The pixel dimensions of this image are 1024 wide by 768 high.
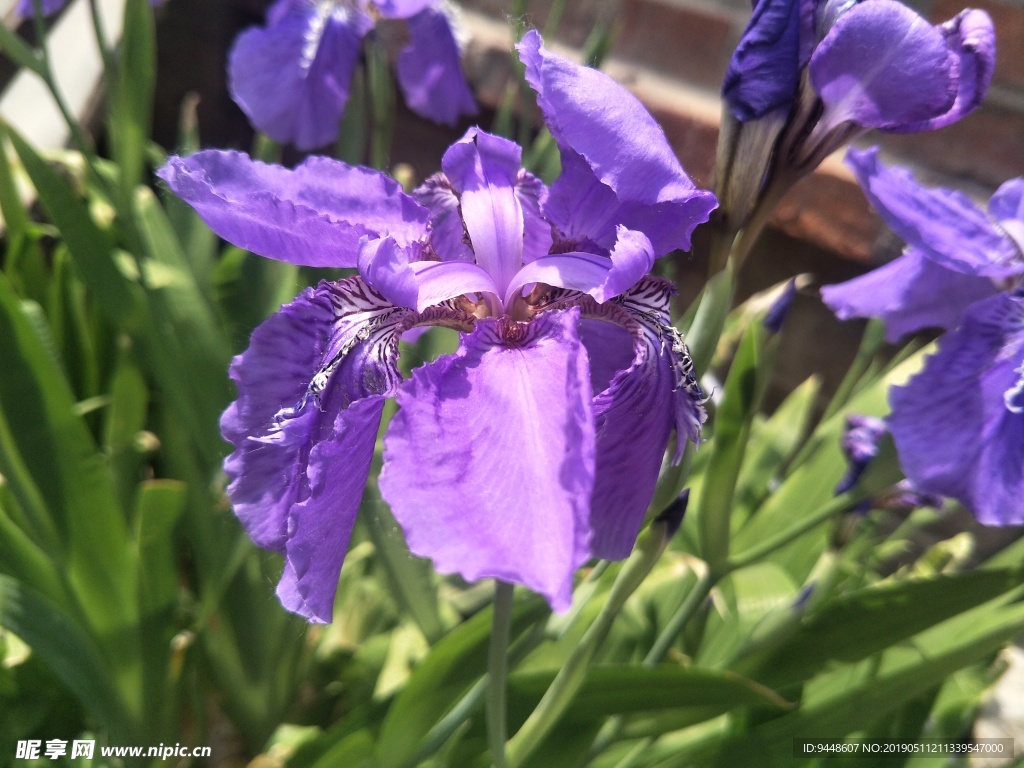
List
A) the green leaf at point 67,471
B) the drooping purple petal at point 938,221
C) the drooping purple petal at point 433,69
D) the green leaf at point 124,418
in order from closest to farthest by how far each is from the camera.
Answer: the drooping purple petal at point 938,221 < the green leaf at point 67,471 < the green leaf at point 124,418 < the drooping purple petal at point 433,69

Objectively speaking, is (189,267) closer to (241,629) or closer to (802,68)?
(241,629)

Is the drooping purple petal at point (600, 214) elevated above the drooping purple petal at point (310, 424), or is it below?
above

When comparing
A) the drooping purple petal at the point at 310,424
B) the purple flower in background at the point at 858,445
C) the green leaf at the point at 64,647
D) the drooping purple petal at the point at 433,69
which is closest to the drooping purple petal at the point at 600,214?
the drooping purple petal at the point at 310,424

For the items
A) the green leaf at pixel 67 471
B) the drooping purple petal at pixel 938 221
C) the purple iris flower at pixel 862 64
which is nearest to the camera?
the purple iris flower at pixel 862 64

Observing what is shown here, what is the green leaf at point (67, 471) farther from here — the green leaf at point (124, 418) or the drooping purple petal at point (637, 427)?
the drooping purple petal at point (637, 427)

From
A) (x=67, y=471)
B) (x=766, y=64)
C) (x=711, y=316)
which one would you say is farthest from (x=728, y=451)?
(x=67, y=471)

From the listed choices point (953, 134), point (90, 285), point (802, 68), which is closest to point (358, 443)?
point (802, 68)

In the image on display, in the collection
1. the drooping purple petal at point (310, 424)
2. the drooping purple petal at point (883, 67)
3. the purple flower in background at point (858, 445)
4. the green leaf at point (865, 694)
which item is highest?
the drooping purple petal at point (883, 67)
